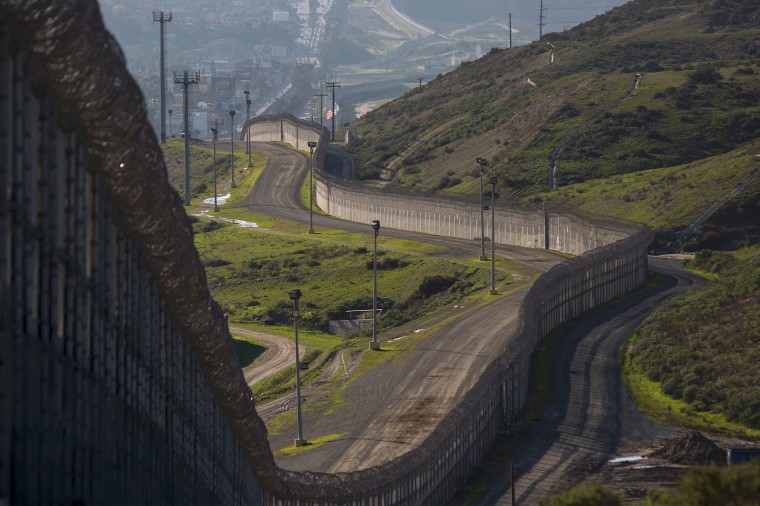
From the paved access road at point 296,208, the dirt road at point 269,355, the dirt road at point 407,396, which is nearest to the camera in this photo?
the dirt road at point 407,396

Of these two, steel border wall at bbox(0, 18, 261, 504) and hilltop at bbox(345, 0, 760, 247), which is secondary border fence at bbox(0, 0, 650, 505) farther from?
hilltop at bbox(345, 0, 760, 247)

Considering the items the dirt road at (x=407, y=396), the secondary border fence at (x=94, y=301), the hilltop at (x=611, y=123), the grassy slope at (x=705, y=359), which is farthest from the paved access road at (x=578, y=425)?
the hilltop at (x=611, y=123)

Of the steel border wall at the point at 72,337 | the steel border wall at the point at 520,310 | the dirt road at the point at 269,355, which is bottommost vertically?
the dirt road at the point at 269,355

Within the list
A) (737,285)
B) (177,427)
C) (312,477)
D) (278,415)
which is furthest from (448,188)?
(177,427)

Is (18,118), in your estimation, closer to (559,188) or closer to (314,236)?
(314,236)

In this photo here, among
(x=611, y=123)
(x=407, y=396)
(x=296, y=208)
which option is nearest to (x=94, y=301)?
(x=407, y=396)

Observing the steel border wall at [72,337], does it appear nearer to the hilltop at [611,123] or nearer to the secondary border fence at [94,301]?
the secondary border fence at [94,301]

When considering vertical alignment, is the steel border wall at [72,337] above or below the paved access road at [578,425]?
above

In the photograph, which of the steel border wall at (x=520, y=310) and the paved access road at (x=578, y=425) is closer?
the steel border wall at (x=520, y=310)
